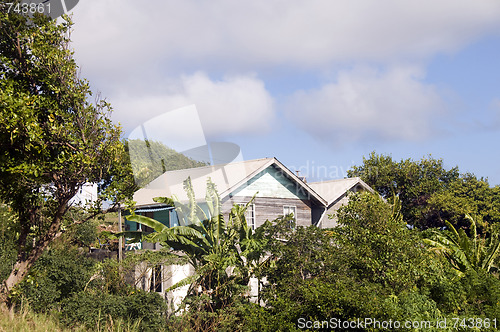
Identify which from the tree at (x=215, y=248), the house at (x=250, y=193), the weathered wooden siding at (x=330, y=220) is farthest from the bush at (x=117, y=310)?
the weathered wooden siding at (x=330, y=220)

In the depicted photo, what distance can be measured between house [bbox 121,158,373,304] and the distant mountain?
3.89ft

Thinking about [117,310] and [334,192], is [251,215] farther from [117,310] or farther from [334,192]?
[117,310]

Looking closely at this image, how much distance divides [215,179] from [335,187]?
988 centimetres

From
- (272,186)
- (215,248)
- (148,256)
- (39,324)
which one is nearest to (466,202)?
(272,186)

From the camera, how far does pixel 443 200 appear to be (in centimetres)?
4197

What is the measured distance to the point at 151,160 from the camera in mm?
23156

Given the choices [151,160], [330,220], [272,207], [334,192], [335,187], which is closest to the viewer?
[151,160]

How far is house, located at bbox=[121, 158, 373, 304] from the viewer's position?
968 inches

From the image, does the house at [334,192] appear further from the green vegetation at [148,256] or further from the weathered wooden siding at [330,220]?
the green vegetation at [148,256]

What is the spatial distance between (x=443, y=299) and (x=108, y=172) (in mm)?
11010

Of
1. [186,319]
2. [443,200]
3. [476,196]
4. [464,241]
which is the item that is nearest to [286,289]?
[186,319]

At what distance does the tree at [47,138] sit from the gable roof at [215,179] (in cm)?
952

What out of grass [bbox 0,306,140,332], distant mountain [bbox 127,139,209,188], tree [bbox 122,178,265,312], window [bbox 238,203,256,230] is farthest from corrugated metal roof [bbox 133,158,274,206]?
grass [bbox 0,306,140,332]

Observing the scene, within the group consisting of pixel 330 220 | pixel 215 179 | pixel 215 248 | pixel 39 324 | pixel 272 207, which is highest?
pixel 215 179
